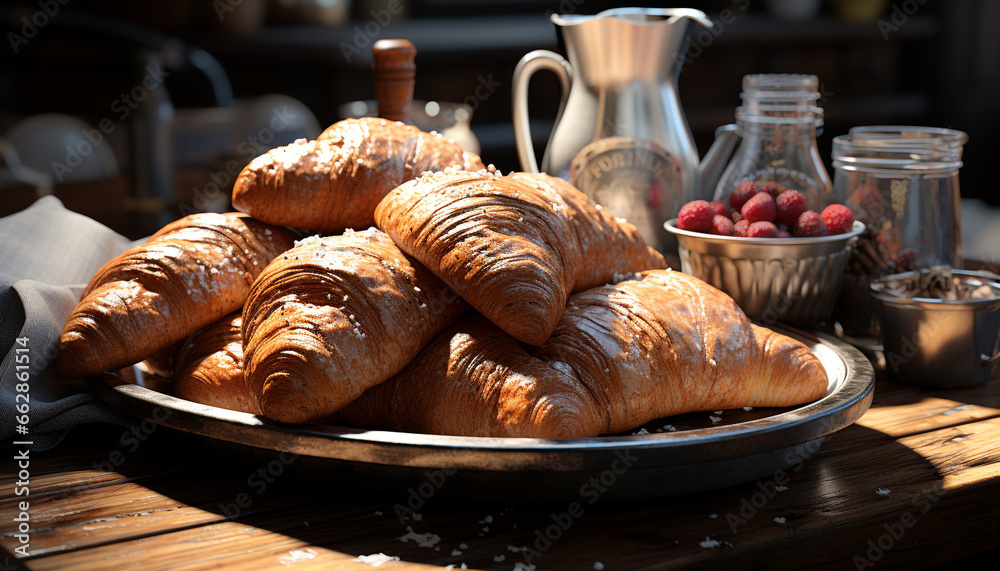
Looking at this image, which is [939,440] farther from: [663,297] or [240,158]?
[240,158]

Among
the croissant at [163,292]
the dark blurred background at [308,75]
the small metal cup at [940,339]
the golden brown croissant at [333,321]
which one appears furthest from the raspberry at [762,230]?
the dark blurred background at [308,75]

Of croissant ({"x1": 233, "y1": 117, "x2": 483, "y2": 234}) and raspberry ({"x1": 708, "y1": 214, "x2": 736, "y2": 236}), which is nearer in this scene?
croissant ({"x1": 233, "y1": 117, "x2": 483, "y2": 234})

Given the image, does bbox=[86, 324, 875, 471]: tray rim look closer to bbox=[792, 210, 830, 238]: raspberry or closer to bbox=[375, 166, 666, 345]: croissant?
bbox=[375, 166, 666, 345]: croissant

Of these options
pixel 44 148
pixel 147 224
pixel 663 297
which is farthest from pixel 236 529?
pixel 44 148

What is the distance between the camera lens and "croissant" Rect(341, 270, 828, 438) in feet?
2.31

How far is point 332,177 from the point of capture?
91cm

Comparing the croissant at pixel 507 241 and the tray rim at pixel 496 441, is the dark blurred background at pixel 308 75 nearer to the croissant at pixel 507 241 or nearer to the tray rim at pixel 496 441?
the croissant at pixel 507 241

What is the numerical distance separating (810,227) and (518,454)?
57cm

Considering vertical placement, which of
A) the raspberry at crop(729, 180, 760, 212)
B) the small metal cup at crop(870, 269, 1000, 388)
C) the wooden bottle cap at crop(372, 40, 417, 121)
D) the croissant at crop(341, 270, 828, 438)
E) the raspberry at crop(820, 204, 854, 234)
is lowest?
the small metal cup at crop(870, 269, 1000, 388)

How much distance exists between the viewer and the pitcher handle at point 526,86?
47.8 inches

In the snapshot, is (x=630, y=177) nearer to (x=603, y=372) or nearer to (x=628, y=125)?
(x=628, y=125)

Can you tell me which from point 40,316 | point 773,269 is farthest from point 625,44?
point 40,316

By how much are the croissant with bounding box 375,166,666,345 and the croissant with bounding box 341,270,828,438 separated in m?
0.03

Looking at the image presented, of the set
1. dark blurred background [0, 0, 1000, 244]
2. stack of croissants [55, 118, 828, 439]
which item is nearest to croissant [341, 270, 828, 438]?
stack of croissants [55, 118, 828, 439]
